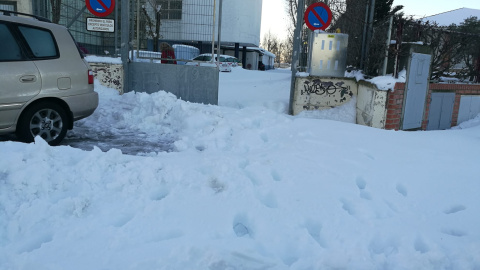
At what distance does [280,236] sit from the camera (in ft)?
11.3

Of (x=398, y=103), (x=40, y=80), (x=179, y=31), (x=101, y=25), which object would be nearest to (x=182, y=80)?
(x=179, y=31)

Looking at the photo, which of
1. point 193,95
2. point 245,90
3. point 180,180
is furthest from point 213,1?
point 180,180

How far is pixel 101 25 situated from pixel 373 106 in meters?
6.54

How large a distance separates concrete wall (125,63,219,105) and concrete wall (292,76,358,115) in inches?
78.7

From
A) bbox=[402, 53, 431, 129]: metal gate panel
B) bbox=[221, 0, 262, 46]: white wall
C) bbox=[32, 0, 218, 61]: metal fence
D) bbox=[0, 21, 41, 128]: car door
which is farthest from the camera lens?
bbox=[221, 0, 262, 46]: white wall

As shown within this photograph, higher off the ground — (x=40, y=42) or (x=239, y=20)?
(x=239, y=20)

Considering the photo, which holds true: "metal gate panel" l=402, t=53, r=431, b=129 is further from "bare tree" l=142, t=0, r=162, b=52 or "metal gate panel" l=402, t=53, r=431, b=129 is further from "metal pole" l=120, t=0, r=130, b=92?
"bare tree" l=142, t=0, r=162, b=52

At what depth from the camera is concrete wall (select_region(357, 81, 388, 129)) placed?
317 inches

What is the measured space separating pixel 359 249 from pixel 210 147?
9.94 feet

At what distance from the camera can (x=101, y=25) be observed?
9297 mm

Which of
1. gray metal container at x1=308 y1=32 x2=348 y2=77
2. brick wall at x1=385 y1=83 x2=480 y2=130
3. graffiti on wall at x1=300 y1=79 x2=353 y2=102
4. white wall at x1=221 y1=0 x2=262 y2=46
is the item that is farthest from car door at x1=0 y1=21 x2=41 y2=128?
white wall at x1=221 y1=0 x2=262 y2=46

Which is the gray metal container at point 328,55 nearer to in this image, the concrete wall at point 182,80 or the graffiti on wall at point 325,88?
the graffiti on wall at point 325,88

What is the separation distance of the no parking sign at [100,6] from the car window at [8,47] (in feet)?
13.5

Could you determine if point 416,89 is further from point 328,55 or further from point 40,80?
point 40,80
